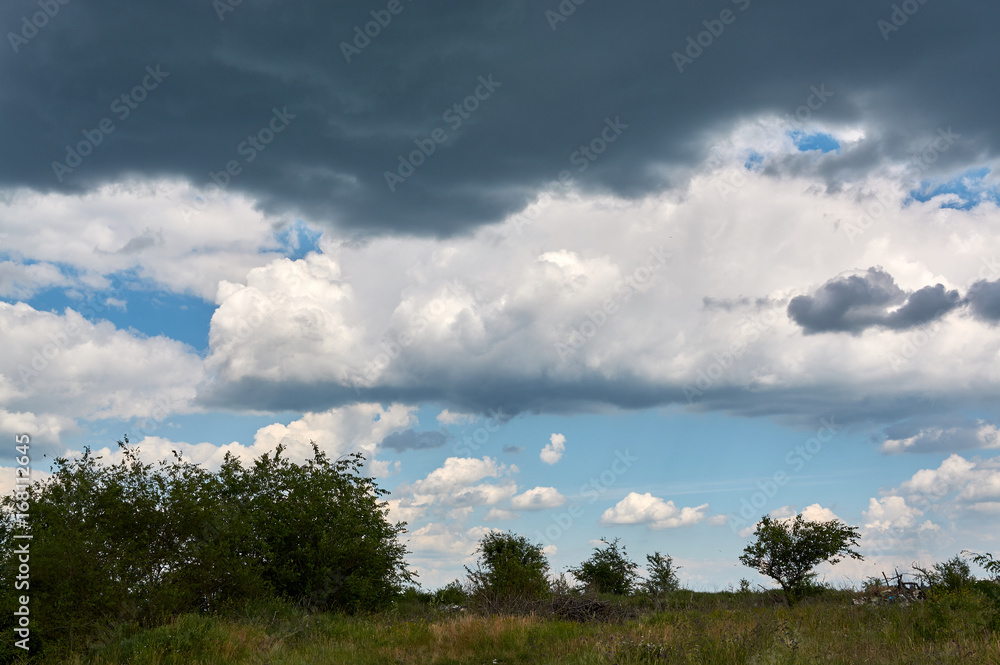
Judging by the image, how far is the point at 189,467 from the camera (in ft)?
80.6

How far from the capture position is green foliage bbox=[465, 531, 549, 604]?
27.9 meters

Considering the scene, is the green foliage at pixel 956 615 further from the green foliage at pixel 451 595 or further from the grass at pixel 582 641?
the green foliage at pixel 451 595

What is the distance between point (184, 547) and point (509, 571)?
12361 mm

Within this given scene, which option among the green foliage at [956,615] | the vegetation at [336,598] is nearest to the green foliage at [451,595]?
the vegetation at [336,598]

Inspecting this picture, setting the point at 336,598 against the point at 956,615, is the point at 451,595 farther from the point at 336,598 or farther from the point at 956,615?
the point at 956,615

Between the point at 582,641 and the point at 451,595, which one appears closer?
the point at 582,641

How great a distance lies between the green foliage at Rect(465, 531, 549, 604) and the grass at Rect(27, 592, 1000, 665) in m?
6.83

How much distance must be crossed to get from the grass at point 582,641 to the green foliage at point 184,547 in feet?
5.18

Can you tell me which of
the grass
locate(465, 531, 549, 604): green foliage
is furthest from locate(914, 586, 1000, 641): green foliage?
locate(465, 531, 549, 604): green foliage

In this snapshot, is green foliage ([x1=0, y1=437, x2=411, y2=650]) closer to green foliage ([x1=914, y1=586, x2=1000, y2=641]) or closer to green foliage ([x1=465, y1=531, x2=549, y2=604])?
green foliage ([x1=465, y1=531, x2=549, y2=604])

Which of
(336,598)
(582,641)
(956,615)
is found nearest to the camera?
(582,641)

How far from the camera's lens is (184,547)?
22578 mm

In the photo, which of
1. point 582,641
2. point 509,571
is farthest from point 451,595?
point 582,641

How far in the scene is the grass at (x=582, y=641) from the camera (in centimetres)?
1488
